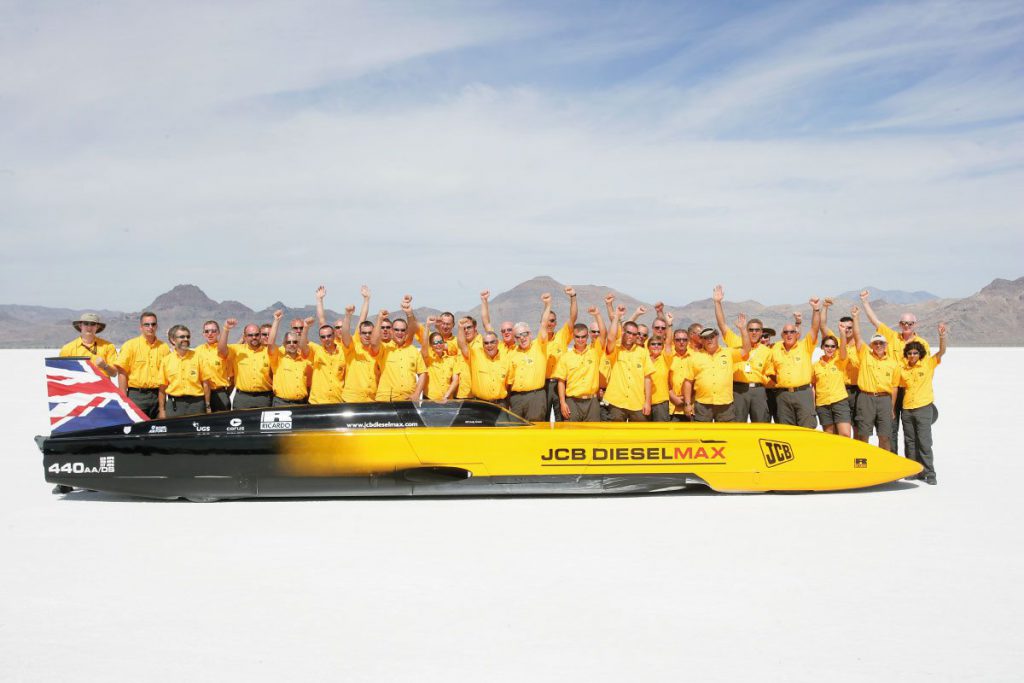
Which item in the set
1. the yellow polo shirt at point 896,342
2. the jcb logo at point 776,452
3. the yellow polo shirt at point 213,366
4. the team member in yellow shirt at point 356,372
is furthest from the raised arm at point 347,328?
the yellow polo shirt at point 896,342

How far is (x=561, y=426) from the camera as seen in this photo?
8.28 meters

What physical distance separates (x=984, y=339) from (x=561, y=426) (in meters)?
126

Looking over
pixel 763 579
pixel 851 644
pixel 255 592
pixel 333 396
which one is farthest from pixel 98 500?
pixel 851 644

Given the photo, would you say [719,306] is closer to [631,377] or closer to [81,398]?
[631,377]

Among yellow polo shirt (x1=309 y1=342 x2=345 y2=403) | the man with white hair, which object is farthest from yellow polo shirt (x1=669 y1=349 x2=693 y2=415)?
yellow polo shirt (x1=309 y1=342 x2=345 y2=403)

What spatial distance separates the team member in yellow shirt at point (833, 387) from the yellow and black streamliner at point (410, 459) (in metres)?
1.35

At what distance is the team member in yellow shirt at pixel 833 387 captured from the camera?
933 cm

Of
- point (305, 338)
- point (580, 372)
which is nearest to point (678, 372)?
point (580, 372)

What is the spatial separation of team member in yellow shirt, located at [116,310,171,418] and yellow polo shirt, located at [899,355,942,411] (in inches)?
336

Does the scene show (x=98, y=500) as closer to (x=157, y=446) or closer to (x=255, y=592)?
(x=157, y=446)

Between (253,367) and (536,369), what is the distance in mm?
3415

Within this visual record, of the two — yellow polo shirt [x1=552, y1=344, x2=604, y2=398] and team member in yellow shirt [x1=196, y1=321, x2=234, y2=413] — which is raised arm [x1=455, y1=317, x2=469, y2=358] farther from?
team member in yellow shirt [x1=196, y1=321, x2=234, y2=413]

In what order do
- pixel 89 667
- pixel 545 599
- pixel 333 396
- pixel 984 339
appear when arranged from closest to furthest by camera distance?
pixel 89 667
pixel 545 599
pixel 333 396
pixel 984 339

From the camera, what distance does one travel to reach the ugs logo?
7.95 metres
